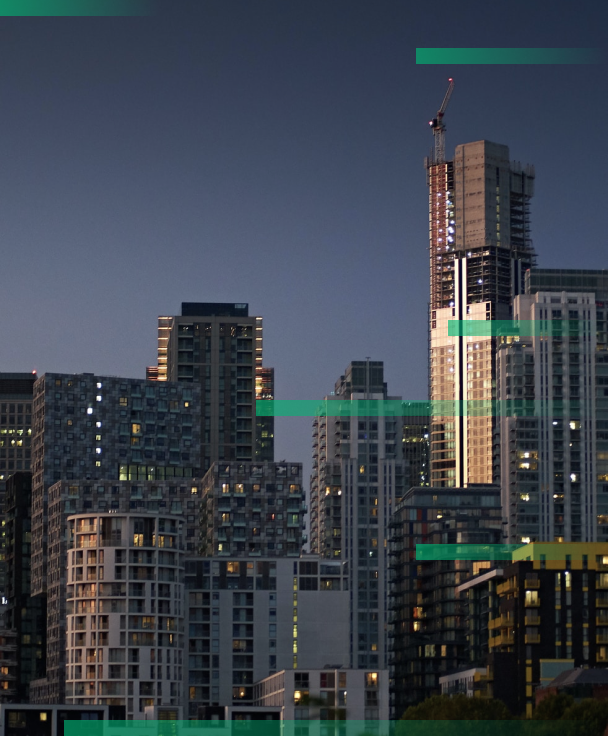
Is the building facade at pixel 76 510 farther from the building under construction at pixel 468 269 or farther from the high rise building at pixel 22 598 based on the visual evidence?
the building under construction at pixel 468 269

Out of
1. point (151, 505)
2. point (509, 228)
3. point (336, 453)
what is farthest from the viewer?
point (509, 228)

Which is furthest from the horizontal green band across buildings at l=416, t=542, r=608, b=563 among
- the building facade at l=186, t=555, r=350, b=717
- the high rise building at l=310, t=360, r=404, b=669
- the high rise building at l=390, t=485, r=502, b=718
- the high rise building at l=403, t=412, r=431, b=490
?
the high rise building at l=403, t=412, r=431, b=490

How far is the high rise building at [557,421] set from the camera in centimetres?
12875

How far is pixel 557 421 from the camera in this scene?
13088cm

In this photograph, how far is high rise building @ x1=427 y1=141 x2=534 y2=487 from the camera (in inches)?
6186

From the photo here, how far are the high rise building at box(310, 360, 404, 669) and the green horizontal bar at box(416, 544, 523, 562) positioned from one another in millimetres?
27444

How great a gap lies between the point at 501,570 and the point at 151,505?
3610cm

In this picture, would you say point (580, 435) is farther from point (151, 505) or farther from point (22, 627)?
point (22, 627)

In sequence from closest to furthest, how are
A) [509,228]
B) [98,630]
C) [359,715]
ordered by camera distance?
[359,715], [98,630], [509,228]

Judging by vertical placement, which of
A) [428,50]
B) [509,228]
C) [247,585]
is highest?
[509,228]

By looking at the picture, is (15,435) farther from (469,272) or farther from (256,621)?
(256,621)

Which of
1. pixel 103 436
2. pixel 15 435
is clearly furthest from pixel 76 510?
pixel 15 435

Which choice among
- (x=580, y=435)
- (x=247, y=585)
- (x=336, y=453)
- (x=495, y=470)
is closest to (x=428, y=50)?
(x=247, y=585)

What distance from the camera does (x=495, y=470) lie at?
140 metres
